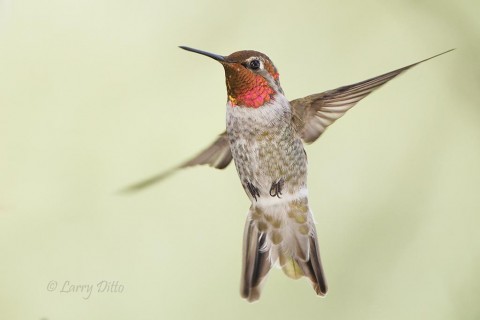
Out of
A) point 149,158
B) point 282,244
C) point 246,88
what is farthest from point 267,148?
point 149,158

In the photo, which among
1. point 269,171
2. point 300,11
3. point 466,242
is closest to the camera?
point 269,171

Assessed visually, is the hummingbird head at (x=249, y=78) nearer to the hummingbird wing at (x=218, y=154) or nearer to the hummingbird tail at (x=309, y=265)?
the hummingbird wing at (x=218, y=154)

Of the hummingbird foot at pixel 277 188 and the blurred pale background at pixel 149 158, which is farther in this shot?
the blurred pale background at pixel 149 158

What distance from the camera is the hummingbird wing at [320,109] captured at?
42.3 inches

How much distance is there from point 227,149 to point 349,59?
60 cm

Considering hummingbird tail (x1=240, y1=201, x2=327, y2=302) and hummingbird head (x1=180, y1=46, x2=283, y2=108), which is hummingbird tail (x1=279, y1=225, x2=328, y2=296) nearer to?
hummingbird tail (x1=240, y1=201, x2=327, y2=302)

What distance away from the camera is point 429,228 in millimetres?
A: 1704

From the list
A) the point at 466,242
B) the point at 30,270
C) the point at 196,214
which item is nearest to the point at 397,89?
the point at 466,242

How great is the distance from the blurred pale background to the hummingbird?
0.26 m

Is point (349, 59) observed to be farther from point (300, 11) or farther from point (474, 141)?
point (474, 141)

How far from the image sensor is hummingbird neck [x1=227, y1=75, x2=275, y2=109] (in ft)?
3.43

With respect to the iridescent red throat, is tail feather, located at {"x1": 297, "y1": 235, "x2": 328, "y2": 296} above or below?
below
